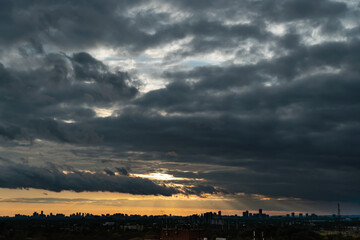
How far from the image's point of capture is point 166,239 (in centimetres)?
12681

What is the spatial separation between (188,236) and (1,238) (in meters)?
116

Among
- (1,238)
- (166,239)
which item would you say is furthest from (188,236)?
(1,238)

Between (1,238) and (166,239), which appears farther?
(1,238)

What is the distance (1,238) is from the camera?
651 ft

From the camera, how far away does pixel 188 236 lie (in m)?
126

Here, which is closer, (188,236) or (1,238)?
(188,236)

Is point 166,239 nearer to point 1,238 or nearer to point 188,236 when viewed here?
point 188,236

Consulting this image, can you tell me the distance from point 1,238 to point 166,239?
110336 mm

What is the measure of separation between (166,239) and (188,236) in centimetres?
686
